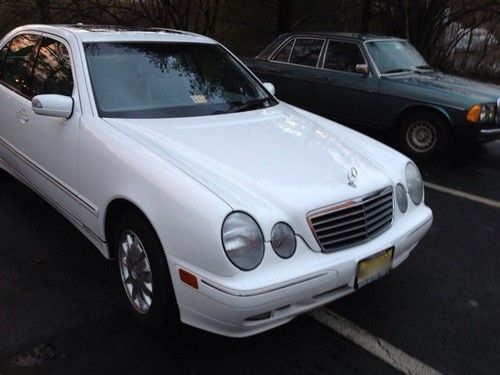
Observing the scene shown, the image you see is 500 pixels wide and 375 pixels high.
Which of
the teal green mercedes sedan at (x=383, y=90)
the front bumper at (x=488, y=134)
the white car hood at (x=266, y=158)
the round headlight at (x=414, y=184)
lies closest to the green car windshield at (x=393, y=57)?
the teal green mercedes sedan at (x=383, y=90)

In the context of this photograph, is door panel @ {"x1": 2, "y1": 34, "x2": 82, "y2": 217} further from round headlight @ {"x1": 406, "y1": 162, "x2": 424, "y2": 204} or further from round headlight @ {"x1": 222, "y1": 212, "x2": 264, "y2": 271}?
round headlight @ {"x1": 406, "y1": 162, "x2": 424, "y2": 204}

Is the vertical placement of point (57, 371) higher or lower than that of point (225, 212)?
lower

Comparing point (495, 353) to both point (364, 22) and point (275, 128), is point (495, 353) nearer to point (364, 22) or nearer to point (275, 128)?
point (275, 128)

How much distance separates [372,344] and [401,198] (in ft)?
2.83

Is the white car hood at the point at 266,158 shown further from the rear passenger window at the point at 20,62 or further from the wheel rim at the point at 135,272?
the rear passenger window at the point at 20,62

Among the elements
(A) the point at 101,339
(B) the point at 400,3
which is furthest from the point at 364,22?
(A) the point at 101,339

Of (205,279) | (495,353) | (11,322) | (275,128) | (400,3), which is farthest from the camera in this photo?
(400,3)

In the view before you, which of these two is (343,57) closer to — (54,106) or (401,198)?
(401,198)

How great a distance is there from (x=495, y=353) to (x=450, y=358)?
0.84 feet

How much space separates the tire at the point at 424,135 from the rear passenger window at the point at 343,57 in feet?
3.40

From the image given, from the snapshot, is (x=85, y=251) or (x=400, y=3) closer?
(x=85, y=251)

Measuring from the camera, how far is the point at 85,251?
3.82 m

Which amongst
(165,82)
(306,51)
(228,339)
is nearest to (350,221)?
(228,339)

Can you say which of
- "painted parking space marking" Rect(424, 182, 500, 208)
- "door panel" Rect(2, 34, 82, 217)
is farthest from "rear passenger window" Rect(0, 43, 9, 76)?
"painted parking space marking" Rect(424, 182, 500, 208)
